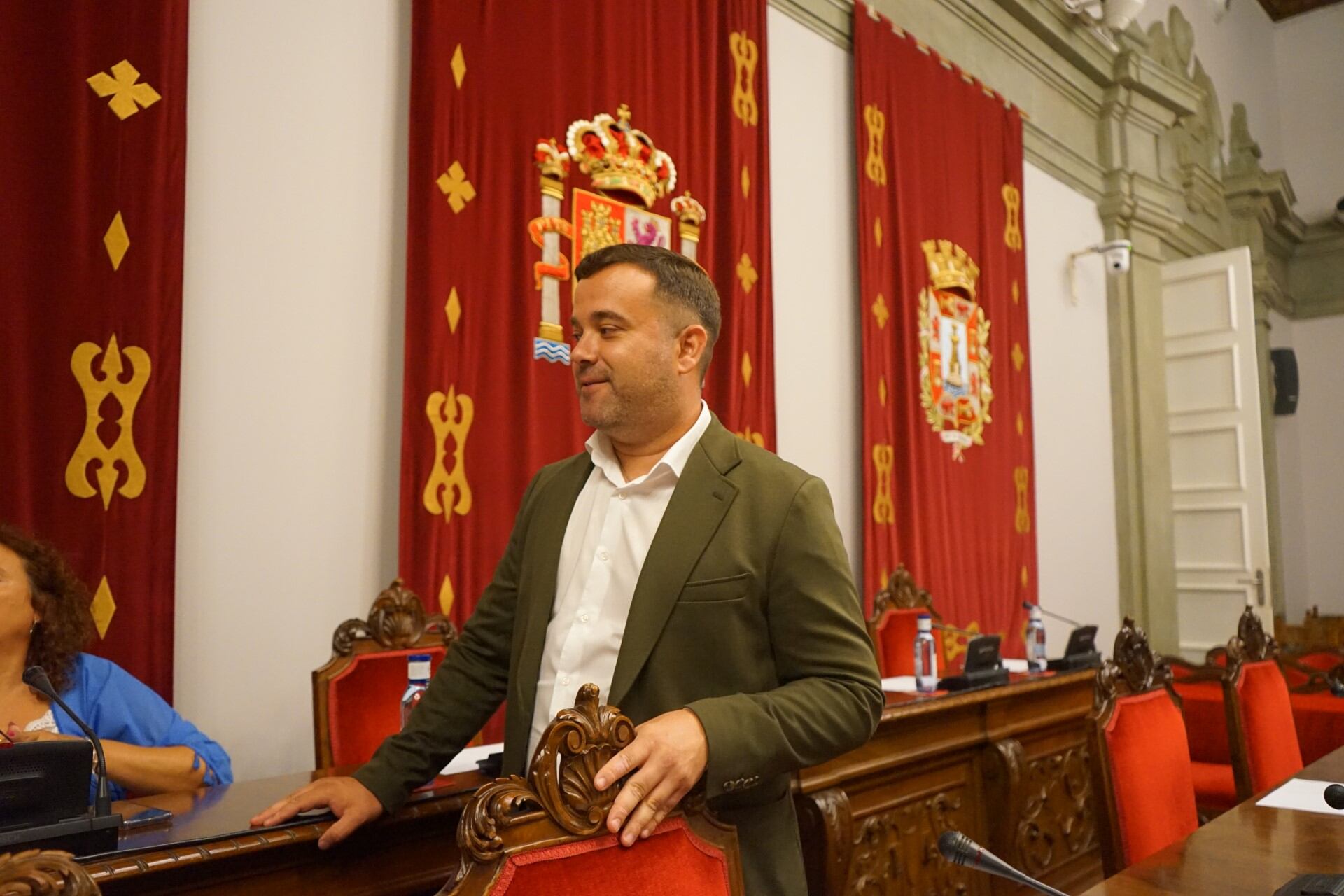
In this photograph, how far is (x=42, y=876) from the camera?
765mm

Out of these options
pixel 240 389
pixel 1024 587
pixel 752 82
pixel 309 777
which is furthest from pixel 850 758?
pixel 1024 587

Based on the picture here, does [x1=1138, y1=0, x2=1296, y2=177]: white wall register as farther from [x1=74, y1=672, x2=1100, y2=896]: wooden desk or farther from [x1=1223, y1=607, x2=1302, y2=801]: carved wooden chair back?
[x1=74, y1=672, x2=1100, y2=896]: wooden desk

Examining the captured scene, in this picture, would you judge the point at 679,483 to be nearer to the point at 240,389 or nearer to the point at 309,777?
the point at 309,777

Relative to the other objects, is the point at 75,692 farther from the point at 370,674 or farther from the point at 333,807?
the point at 333,807

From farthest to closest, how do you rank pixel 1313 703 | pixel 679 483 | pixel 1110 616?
1. pixel 1110 616
2. pixel 1313 703
3. pixel 679 483

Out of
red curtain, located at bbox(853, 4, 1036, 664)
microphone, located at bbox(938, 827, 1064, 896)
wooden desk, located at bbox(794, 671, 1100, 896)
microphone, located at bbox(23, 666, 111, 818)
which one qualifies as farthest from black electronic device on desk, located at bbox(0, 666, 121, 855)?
red curtain, located at bbox(853, 4, 1036, 664)

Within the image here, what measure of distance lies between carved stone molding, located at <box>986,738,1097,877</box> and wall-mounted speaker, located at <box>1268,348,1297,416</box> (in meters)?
7.51

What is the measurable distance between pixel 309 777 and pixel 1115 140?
7.13 meters

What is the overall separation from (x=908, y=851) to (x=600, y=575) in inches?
74.2

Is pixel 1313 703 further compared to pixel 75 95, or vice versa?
pixel 1313 703

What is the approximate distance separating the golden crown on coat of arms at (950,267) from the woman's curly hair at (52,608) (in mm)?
4257

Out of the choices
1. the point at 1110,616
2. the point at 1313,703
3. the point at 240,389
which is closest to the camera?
the point at 240,389

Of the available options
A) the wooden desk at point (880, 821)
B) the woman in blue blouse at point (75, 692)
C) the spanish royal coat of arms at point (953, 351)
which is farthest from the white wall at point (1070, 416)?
the woman in blue blouse at point (75, 692)

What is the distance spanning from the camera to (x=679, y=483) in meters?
1.44
